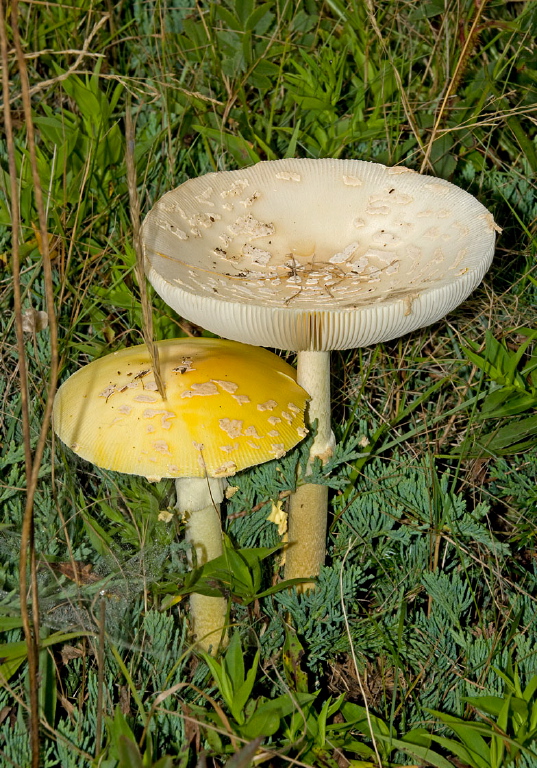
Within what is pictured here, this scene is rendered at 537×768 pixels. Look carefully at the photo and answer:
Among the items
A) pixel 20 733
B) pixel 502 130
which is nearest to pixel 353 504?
pixel 20 733

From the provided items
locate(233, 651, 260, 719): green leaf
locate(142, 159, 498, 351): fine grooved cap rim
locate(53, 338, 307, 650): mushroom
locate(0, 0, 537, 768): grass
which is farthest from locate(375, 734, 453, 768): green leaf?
locate(142, 159, 498, 351): fine grooved cap rim

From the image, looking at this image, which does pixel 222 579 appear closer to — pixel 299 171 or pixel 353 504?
pixel 353 504

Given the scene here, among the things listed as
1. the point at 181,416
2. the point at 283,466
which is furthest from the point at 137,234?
the point at 283,466

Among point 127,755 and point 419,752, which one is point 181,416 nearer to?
point 127,755

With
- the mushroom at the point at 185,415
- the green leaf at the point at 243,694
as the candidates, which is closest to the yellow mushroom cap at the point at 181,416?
the mushroom at the point at 185,415

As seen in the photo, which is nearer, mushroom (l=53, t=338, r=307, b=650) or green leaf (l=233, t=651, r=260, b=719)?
green leaf (l=233, t=651, r=260, b=719)

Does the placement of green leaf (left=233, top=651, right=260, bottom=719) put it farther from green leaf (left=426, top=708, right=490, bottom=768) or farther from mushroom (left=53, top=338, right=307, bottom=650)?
green leaf (left=426, top=708, right=490, bottom=768)
